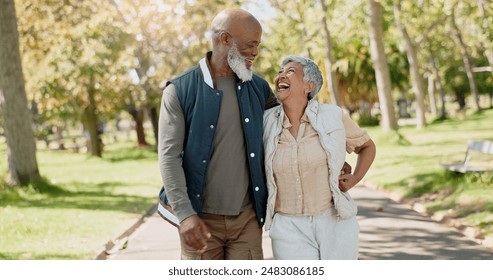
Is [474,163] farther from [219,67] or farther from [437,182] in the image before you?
[219,67]

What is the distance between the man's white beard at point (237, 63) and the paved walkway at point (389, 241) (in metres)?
4.27

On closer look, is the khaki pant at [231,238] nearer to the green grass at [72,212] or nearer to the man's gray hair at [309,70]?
the man's gray hair at [309,70]

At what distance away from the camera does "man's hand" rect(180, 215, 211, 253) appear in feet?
12.2

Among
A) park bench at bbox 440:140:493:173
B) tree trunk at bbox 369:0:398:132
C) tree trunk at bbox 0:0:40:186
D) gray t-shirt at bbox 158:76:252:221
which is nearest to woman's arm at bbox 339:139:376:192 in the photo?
gray t-shirt at bbox 158:76:252:221

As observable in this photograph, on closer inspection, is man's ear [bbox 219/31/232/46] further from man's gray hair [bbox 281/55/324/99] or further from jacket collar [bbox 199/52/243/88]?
man's gray hair [bbox 281/55/324/99]

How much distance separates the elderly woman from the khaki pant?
0.38 feet

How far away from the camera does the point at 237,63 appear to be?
3.87 meters

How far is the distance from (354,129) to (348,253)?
2.36 feet

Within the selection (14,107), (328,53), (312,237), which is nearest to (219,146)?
(312,237)

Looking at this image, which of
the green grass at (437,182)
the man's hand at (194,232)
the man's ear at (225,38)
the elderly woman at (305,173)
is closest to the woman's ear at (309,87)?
the elderly woman at (305,173)
